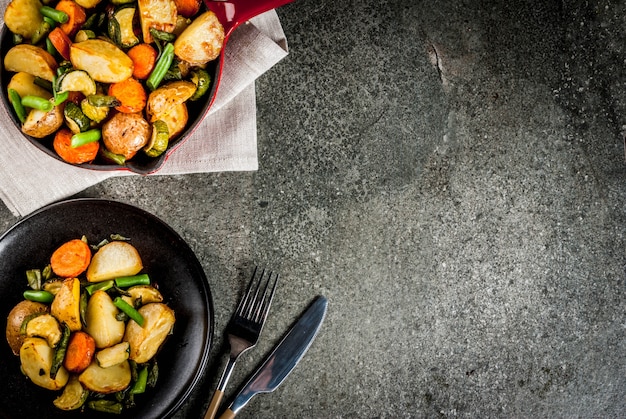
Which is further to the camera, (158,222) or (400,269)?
(400,269)

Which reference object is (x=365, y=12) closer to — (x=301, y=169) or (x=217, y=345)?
(x=301, y=169)

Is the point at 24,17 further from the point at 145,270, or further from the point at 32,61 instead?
the point at 145,270

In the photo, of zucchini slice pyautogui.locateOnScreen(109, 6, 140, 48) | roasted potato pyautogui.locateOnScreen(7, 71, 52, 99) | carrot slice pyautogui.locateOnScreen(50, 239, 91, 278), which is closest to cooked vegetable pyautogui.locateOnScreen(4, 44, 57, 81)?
roasted potato pyautogui.locateOnScreen(7, 71, 52, 99)

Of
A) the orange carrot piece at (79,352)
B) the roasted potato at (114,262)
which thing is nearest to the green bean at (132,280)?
the roasted potato at (114,262)

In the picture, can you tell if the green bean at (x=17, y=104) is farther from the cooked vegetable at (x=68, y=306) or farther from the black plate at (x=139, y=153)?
the cooked vegetable at (x=68, y=306)

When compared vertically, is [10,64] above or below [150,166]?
above

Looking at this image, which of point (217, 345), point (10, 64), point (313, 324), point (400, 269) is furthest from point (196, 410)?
point (10, 64)

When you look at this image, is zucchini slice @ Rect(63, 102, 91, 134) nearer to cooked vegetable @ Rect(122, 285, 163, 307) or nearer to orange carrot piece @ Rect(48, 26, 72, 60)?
orange carrot piece @ Rect(48, 26, 72, 60)

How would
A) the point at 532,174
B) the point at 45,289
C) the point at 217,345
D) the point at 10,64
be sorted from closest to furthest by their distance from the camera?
the point at 10,64 < the point at 45,289 < the point at 217,345 < the point at 532,174

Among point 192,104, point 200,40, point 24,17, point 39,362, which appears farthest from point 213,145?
point 39,362
